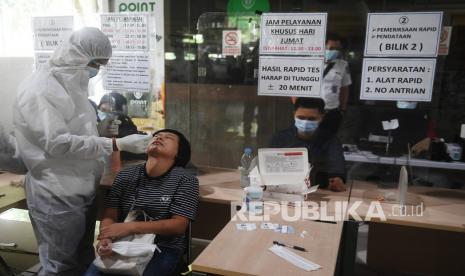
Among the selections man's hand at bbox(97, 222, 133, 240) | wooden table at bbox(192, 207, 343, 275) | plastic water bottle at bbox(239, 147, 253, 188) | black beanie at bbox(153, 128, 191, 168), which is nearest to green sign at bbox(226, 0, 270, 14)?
plastic water bottle at bbox(239, 147, 253, 188)

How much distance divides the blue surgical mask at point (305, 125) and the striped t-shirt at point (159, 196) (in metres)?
0.85

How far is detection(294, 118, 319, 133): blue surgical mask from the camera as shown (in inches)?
103

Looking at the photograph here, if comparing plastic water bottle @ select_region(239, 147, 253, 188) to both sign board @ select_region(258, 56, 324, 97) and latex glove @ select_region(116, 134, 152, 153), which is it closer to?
sign board @ select_region(258, 56, 324, 97)

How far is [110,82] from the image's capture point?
2.96 meters

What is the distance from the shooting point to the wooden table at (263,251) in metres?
1.50

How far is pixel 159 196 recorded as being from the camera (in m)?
2.06

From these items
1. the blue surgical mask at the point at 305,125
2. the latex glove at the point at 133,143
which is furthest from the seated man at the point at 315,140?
the latex glove at the point at 133,143

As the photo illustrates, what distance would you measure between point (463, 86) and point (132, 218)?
8.57ft

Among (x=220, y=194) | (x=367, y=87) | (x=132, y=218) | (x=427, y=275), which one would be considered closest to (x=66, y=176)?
(x=132, y=218)

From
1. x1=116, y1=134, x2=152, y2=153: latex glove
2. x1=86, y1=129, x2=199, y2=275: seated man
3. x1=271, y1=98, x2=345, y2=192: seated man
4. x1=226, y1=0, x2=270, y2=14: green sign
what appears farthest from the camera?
x1=226, y1=0, x2=270, y2=14: green sign

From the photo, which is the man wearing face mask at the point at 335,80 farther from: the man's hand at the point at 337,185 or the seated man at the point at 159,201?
the seated man at the point at 159,201

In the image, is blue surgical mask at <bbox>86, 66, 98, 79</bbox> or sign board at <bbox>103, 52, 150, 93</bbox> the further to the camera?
sign board at <bbox>103, 52, 150, 93</bbox>

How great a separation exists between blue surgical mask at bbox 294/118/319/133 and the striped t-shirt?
0.85m

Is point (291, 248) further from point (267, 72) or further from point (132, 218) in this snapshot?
point (267, 72)
